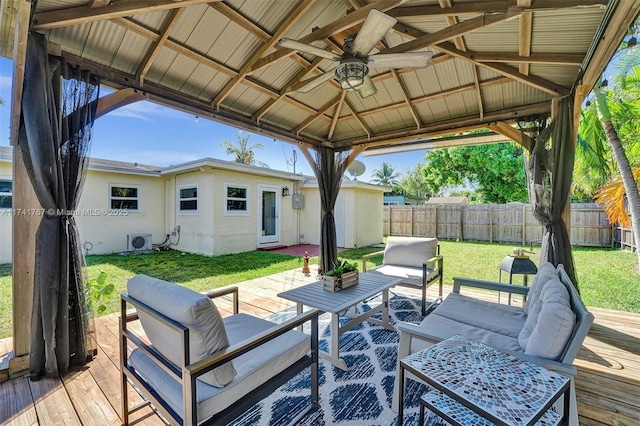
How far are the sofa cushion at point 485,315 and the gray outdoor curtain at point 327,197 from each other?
3.04 metres

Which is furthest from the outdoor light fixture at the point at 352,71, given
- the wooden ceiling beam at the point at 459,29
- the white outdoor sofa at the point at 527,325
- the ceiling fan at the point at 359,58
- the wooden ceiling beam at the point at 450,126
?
the wooden ceiling beam at the point at 450,126

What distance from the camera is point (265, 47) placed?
2.95 m

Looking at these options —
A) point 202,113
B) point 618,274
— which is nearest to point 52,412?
point 202,113

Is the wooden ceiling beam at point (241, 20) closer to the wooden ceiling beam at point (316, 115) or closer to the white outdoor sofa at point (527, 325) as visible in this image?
the wooden ceiling beam at point (316, 115)

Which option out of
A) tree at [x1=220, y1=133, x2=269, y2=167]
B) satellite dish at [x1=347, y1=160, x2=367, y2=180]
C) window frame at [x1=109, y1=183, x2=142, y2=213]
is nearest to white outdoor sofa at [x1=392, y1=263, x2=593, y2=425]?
satellite dish at [x1=347, y1=160, x2=367, y2=180]

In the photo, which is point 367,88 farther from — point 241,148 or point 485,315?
point 241,148

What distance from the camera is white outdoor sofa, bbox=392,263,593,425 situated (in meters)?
1.51

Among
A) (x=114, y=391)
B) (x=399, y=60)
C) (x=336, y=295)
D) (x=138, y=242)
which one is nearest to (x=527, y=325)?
(x=336, y=295)

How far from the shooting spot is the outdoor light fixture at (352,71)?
7.86 feet

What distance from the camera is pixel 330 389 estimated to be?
2309 millimetres

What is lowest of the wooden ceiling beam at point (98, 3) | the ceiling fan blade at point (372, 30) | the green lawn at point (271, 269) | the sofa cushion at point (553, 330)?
the green lawn at point (271, 269)

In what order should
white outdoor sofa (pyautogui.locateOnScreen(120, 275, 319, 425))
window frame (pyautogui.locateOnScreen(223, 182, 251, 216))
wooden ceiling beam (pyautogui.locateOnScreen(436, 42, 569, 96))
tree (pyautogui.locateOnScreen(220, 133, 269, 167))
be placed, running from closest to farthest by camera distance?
white outdoor sofa (pyautogui.locateOnScreen(120, 275, 319, 425)), wooden ceiling beam (pyautogui.locateOnScreen(436, 42, 569, 96)), window frame (pyautogui.locateOnScreen(223, 182, 251, 216)), tree (pyautogui.locateOnScreen(220, 133, 269, 167))

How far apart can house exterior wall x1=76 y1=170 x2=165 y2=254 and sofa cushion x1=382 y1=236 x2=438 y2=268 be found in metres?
7.84

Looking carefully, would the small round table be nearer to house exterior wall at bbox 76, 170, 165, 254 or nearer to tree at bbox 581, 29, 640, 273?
tree at bbox 581, 29, 640, 273
